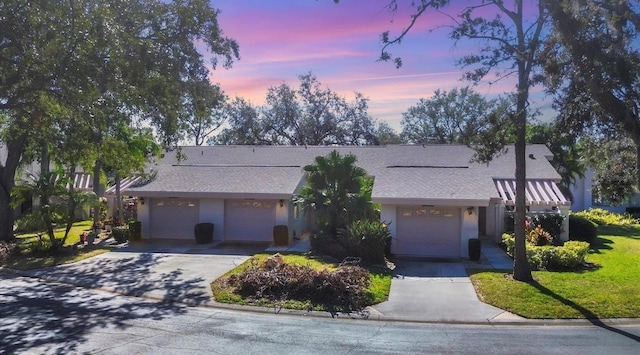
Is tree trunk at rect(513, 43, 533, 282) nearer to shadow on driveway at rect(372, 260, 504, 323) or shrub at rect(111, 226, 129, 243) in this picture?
shadow on driveway at rect(372, 260, 504, 323)

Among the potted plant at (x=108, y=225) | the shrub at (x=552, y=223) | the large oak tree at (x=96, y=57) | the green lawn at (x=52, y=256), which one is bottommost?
the green lawn at (x=52, y=256)

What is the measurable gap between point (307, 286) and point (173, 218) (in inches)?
526

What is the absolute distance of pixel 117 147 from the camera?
2241cm

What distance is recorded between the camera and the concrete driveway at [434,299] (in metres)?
12.6

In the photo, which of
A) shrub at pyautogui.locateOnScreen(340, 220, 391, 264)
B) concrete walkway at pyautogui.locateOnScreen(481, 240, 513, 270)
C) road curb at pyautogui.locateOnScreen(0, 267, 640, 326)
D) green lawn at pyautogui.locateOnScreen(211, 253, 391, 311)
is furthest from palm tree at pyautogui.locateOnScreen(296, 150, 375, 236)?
road curb at pyautogui.locateOnScreen(0, 267, 640, 326)

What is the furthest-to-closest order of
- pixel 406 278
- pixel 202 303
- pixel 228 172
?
pixel 228 172 → pixel 406 278 → pixel 202 303

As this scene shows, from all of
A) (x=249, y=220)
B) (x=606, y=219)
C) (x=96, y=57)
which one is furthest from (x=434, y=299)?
(x=606, y=219)

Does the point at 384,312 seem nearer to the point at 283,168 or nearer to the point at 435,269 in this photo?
the point at 435,269

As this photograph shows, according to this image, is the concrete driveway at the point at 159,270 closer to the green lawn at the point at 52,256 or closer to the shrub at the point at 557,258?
the green lawn at the point at 52,256

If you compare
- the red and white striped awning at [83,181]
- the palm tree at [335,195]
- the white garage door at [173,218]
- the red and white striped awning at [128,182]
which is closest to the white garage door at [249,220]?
the white garage door at [173,218]

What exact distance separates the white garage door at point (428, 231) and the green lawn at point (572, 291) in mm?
3443

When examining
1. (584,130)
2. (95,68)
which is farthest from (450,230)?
(95,68)

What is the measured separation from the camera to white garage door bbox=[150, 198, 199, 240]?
25.2 meters

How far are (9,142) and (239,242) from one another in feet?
40.2
